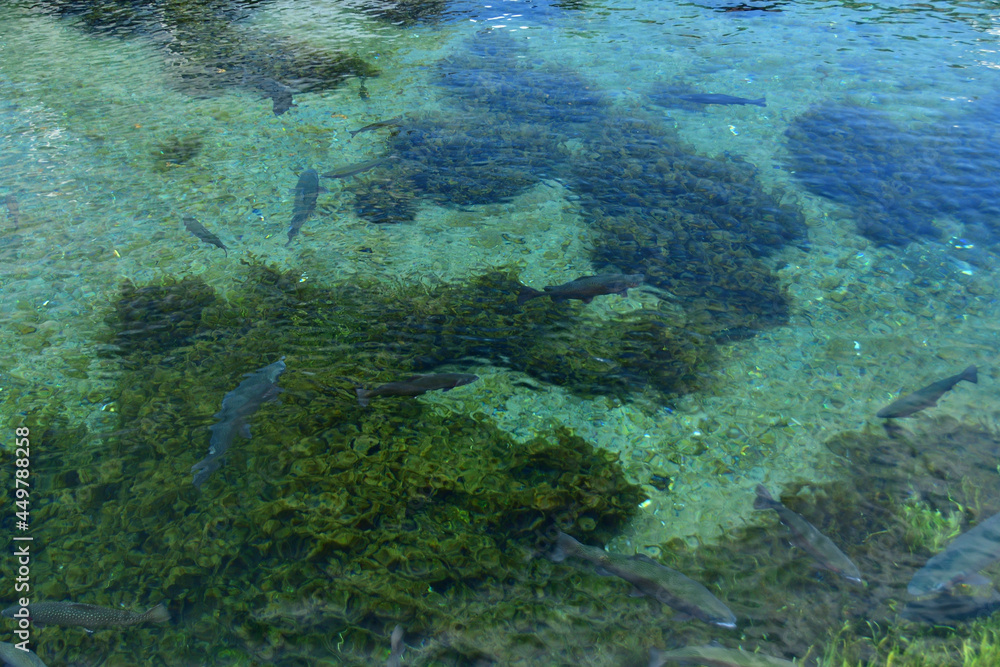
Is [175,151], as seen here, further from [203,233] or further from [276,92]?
[203,233]

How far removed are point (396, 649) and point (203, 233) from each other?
19.4ft

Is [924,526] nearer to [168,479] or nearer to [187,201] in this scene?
[168,479]

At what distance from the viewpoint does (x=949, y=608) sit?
381 cm

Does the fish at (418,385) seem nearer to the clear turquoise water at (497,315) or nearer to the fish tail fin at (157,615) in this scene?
the clear turquoise water at (497,315)

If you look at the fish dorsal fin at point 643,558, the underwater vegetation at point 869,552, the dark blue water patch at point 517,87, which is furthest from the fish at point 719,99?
the fish dorsal fin at point 643,558

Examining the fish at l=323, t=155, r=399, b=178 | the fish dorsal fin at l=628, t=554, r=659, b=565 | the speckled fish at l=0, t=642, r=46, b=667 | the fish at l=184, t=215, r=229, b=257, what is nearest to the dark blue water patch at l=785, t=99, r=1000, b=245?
the fish dorsal fin at l=628, t=554, r=659, b=565

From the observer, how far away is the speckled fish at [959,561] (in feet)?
12.6

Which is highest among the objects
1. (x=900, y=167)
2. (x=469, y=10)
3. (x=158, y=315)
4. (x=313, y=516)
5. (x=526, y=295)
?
(x=469, y=10)

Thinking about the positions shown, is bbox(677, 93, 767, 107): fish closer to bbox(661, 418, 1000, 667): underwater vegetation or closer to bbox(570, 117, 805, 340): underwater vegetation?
bbox(570, 117, 805, 340): underwater vegetation

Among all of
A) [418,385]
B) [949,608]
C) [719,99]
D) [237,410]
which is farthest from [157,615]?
[719,99]

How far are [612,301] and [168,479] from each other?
15.2ft

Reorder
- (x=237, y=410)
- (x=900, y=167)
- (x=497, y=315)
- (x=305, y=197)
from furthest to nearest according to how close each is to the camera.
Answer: (x=900, y=167)
(x=305, y=197)
(x=497, y=315)
(x=237, y=410)

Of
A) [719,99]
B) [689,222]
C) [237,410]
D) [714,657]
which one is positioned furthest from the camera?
[719,99]

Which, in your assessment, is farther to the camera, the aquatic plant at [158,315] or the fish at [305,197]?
the fish at [305,197]
